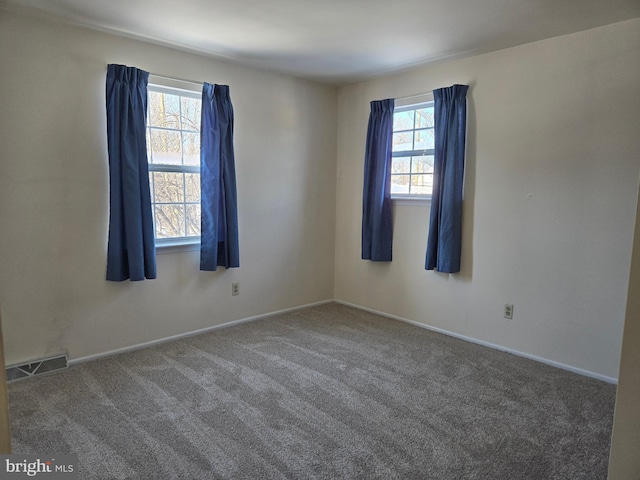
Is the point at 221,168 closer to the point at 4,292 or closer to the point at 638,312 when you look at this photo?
the point at 4,292

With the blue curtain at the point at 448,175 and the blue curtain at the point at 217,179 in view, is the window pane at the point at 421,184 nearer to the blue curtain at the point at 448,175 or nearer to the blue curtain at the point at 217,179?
the blue curtain at the point at 448,175

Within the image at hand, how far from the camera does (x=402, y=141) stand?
416cm

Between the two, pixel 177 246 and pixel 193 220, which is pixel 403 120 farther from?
pixel 177 246

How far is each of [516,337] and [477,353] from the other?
A: 346mm

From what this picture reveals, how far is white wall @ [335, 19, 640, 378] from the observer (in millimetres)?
2885

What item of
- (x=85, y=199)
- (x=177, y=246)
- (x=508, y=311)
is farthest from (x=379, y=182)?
(x=85, y=199)

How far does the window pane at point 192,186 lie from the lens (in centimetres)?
370

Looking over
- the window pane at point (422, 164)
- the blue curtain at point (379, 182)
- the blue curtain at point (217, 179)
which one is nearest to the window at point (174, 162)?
the blue curtain at point (217, 179)

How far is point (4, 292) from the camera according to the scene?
110 inches

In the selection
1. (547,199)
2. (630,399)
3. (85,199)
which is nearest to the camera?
(630,399)

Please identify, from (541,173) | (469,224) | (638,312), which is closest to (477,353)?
(469,224)

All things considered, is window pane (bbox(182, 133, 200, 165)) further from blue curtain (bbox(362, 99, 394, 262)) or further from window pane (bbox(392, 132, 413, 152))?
window pane (bbox(392, 132, 413, 152))

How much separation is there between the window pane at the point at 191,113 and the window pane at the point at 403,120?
189cm

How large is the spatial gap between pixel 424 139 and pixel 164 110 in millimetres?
2360
